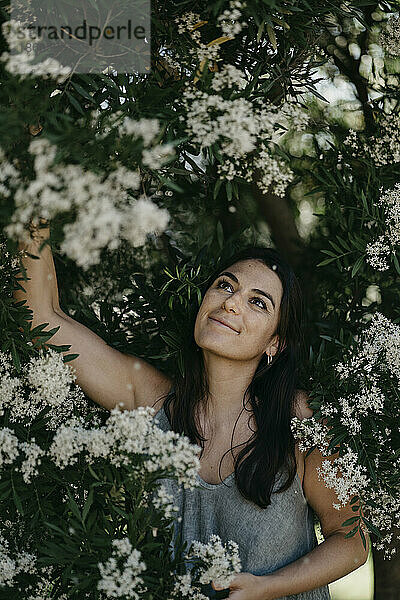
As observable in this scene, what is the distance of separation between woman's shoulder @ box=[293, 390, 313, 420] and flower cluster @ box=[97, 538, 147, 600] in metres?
0.98

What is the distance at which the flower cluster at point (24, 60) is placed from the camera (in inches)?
69.0

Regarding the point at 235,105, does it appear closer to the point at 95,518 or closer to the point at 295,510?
the point at 95,518

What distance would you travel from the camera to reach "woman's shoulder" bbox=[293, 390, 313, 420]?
2755 mm

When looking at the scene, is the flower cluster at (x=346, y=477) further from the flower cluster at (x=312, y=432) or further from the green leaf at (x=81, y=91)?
the green leaf at (x=81, y=91)

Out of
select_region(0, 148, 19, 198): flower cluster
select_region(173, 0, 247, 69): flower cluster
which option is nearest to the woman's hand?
select_region(0, 148, 19, 198): flower cluster

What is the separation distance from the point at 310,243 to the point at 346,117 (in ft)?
1.98

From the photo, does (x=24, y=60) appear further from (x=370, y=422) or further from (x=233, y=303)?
(x=370, y=422)

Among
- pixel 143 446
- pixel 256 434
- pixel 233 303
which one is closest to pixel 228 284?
pixel 233 303

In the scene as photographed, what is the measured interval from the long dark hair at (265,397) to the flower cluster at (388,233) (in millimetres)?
333

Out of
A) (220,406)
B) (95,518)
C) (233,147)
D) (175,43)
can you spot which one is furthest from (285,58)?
(95,518)

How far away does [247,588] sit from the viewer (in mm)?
2344

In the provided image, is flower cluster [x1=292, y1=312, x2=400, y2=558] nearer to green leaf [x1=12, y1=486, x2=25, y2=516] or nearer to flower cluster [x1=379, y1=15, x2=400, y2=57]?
green leaf [x1=12, y1=486, x2=25, y2=516]

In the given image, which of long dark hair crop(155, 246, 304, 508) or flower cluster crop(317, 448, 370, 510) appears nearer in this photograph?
flower cluster crop(317, 448, 370, 510)

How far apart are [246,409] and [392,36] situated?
158cm
